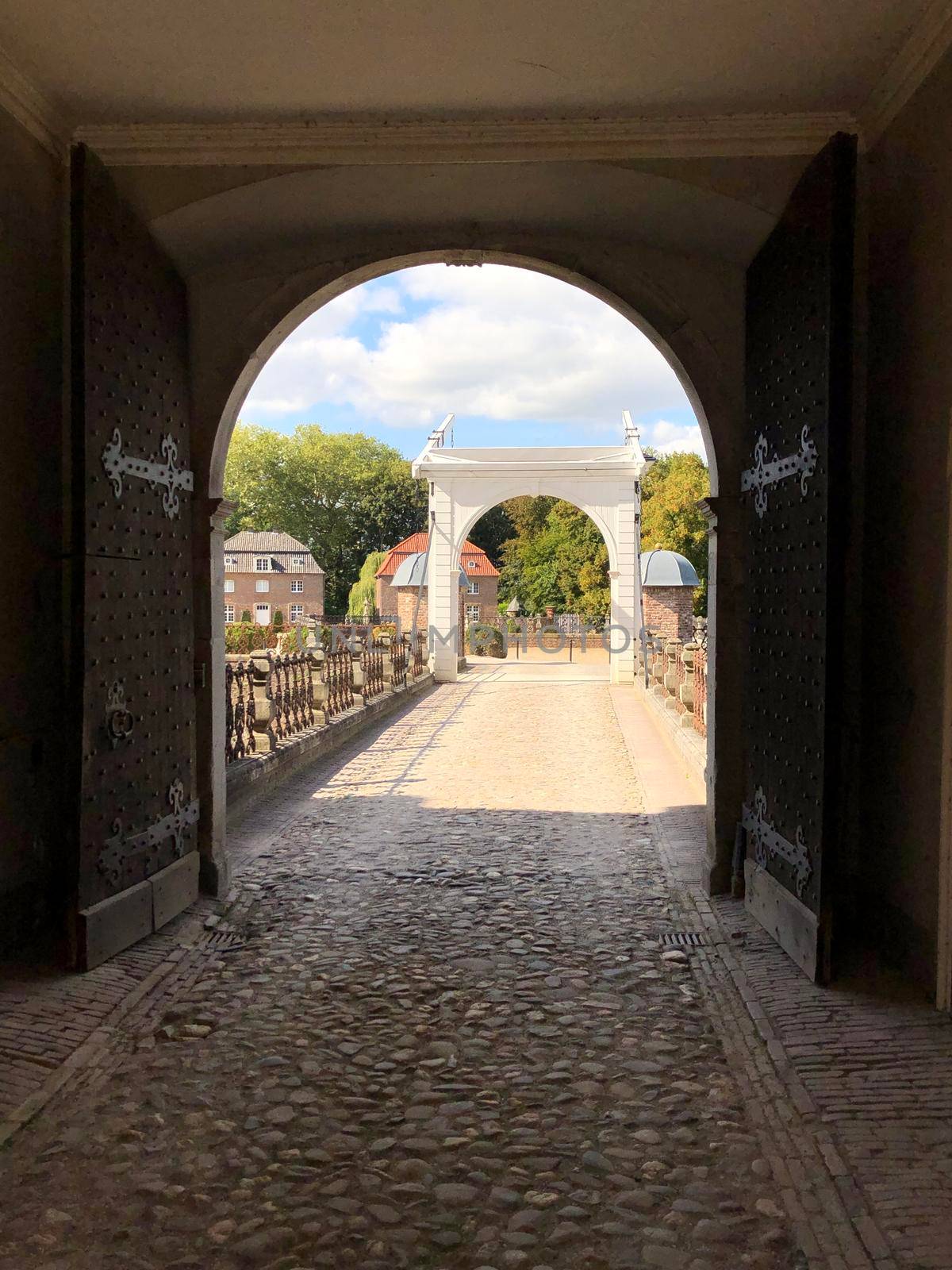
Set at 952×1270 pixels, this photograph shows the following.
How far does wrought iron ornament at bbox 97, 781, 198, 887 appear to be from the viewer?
169 inches

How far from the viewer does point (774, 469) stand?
15.2ft

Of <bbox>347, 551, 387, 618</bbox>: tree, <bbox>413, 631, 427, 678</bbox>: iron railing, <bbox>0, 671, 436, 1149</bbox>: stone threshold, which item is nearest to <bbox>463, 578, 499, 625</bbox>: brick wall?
<bbox>347, 551, 387, 618</bbox>: tree

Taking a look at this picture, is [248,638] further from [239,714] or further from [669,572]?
[239,714]

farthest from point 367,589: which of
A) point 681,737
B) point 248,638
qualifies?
point 681,737

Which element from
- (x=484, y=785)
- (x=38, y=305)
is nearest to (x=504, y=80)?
(x=38, y=305)

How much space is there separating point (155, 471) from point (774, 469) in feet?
9.43

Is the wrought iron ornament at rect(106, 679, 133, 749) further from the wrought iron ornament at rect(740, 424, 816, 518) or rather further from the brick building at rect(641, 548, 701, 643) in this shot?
the brick building at rect(641, 548, 701, 643)

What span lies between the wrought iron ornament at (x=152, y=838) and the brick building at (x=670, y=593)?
53.2ft

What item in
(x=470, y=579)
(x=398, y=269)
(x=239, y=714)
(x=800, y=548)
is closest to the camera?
(x=800, y=548)

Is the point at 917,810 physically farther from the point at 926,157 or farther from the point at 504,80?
the point at 504,80

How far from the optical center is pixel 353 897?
17.6 feet

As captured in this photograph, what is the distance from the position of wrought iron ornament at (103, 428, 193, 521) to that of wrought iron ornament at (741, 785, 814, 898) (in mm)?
3179

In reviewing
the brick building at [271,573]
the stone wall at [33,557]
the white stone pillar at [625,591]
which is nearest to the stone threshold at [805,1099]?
the stone wall at [33,557]

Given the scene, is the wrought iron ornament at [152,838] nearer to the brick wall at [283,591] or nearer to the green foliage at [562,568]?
the green foliage at [562,568]
